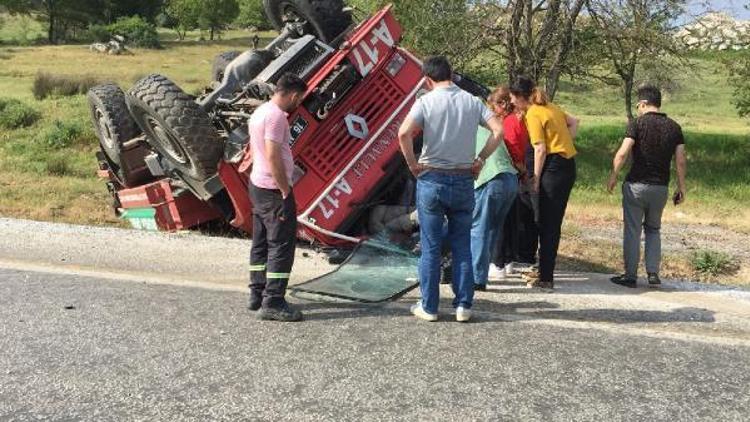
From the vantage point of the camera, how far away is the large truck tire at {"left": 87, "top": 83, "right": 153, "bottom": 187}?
812 centimetres

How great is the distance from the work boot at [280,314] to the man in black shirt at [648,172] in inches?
112

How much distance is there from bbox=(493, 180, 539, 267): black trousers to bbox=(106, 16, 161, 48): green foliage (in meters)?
55.5

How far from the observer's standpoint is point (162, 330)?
15.1ft

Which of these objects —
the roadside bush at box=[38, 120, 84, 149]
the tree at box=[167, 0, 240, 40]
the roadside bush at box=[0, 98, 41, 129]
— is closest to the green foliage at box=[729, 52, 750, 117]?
the roadside bush at box=[38, 120, 84, 149]

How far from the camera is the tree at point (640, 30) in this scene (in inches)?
564

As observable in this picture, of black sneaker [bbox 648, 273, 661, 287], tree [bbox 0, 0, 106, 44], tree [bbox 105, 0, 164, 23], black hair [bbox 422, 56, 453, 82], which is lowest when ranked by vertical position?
black sneaker [bbox 648, 273, 661, 287]

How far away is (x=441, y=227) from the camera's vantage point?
4.90m

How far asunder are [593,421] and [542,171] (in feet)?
9.06

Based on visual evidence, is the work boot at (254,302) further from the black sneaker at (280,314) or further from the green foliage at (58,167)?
the green foliage at (58,167)

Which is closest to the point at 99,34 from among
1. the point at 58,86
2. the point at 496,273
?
the point at 58,86

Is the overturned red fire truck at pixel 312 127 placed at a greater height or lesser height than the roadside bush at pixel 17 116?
greater

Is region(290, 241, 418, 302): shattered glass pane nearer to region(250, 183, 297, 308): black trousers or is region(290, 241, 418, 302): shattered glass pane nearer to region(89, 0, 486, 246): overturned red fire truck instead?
region(89, 0, 486, 246): overturned red fire truck

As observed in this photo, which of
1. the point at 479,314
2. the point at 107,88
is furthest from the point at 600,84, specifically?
the point at 479,314

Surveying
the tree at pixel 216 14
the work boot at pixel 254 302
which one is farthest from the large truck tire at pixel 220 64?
the tree at pixel 216 14
